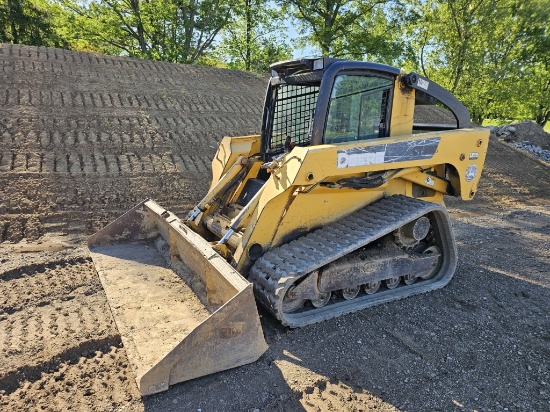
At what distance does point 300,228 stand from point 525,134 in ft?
57.1

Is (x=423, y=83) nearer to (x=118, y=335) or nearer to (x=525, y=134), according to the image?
(x=118, y=335)

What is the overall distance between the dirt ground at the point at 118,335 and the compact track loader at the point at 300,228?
0.21 meters

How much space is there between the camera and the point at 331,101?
3770 millimetres

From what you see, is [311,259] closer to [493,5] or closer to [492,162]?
[492,162]

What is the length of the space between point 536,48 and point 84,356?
24479 mm

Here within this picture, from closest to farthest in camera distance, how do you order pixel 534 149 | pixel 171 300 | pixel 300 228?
pixel 171 300
pixel 300 228
pixel 534 149

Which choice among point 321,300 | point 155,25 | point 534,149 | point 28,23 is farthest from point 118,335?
point 155,25

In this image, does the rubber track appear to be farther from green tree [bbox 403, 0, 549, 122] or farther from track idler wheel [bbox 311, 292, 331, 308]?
green tree [bbox 403, 0, 549, 122]

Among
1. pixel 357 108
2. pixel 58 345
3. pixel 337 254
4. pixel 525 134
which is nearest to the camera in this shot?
pixel 58 345

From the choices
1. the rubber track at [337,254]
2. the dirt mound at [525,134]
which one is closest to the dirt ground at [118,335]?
the rubber track at [337,254]

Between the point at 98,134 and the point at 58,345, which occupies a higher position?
the point at 98,134

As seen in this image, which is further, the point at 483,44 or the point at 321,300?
the point at 483,44

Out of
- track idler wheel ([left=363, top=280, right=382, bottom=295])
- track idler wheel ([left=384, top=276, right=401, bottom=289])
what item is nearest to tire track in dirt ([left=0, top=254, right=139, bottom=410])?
track idler wheel ([left=363, top=280, right=382, bottom=295])

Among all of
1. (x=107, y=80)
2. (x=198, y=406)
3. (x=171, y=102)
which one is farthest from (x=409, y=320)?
(x=107, y=80)
